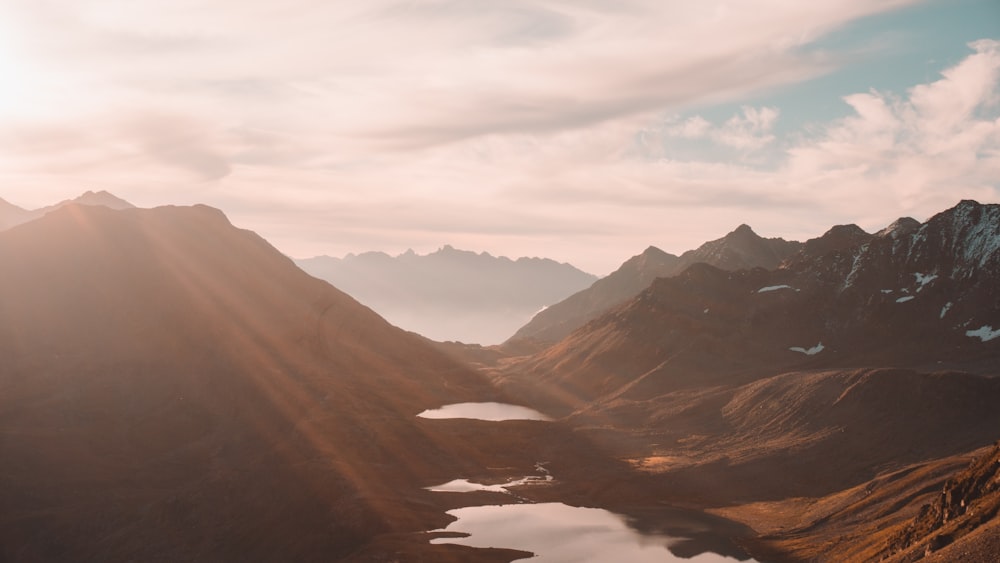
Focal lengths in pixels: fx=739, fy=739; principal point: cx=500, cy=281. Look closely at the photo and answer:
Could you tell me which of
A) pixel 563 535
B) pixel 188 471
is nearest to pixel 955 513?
pixel 563 535

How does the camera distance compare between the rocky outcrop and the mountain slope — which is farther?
the mountain slope

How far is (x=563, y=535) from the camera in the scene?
124125 millimetres

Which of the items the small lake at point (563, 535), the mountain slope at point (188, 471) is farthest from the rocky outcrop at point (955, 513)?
the mountain slope at point (188, 471)

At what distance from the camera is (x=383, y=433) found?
180375 millimetres

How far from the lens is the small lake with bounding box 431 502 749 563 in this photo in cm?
11306

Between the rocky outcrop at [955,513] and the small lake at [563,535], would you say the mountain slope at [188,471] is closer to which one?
the small lake at [563,535]

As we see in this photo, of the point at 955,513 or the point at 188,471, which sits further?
the point at 188,471

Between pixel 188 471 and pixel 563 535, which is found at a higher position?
pixel 188 471

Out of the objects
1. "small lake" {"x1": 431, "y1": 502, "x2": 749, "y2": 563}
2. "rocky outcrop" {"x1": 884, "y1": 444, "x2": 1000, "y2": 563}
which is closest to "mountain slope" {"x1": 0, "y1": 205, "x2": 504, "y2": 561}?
"small lake" {"x1": 431, "y1": 502, "x2": 749, "y2": 563}

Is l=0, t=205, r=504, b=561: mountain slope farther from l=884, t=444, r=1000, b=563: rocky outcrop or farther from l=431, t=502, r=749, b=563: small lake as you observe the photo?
l=884, t=444, r=1000, b=563: rocky outcrop

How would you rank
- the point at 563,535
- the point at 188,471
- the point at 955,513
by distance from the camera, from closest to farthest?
the point at 955,513, the point at 563,535, the point at 188,471

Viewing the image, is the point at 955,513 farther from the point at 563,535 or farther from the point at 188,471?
the point at 188,471

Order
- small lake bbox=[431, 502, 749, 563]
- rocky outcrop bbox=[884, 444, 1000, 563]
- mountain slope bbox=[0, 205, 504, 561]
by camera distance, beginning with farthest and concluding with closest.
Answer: mountain slope bbox=[0, 205, 504, 561]
small lake bbox=[431, 502, 749, 563]
rocky outcrop bbox=[884, 444, 1000, 563]

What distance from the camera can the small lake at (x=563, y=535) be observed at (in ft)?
371
